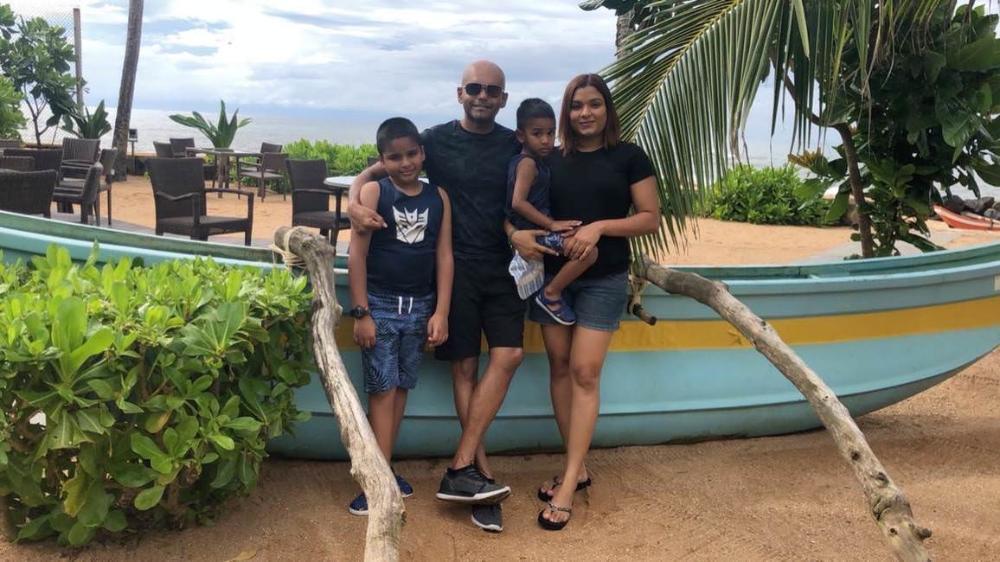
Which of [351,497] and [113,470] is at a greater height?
[113,470]

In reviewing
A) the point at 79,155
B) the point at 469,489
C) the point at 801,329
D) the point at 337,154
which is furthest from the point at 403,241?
the point at 337,154

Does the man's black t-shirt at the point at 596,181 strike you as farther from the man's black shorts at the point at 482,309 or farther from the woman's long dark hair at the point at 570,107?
the man's black shorts at the point at 482,309

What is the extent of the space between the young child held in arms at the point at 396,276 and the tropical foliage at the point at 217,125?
13.9 meters

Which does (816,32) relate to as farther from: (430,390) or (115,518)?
(115,518)

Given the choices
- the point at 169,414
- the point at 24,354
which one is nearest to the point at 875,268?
the point at 169,414

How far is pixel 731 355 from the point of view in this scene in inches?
147

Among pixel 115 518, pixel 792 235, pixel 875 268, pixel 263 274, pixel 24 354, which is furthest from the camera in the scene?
pixel 792 235

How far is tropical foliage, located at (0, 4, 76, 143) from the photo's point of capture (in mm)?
15875

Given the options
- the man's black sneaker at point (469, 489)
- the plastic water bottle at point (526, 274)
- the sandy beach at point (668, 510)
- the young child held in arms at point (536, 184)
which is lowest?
the sandy beach at point (668, 510)

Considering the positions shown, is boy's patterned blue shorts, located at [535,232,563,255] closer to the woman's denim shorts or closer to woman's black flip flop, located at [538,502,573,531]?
the woman's denim shorts

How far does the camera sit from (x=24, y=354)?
2129 millimetres

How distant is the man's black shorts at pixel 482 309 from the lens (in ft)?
10.0

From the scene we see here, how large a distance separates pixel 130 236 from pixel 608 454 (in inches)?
83.6

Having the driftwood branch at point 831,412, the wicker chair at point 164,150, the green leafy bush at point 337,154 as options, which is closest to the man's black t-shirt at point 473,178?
the driftwood branch at point 831,412
